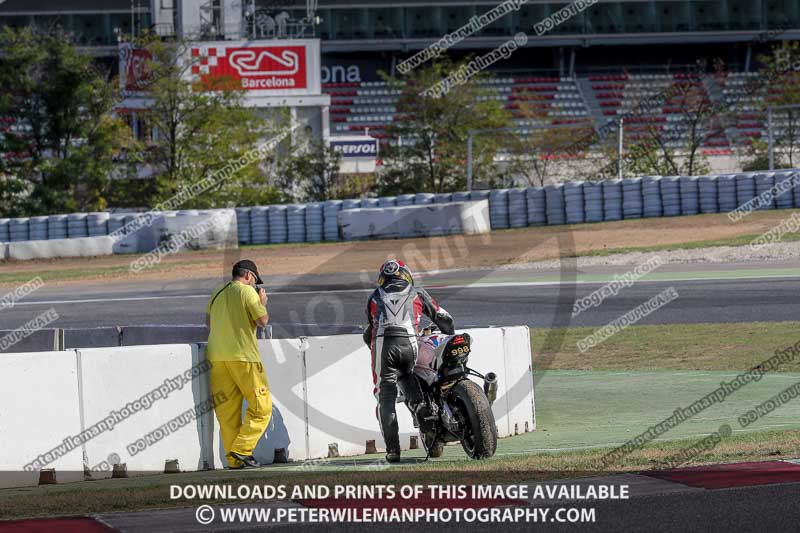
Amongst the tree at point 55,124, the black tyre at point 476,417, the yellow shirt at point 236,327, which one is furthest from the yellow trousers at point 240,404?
the tree at point 55,124

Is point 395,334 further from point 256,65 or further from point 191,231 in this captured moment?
point 256,65

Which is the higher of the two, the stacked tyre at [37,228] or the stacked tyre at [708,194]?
the stacked tyre at [708,194]

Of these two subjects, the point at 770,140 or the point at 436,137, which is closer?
the point at 770,140

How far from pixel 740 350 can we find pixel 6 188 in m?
29.8

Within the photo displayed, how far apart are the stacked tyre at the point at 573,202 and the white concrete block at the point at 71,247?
13154 mm

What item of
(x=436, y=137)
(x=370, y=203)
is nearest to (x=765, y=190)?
(x=370, y=203)

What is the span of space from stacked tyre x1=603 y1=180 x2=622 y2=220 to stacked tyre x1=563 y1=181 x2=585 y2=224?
26.2 inches

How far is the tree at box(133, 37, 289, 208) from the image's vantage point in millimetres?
38125

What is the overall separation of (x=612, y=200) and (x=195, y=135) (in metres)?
15.0

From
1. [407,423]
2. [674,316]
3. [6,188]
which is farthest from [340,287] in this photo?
[6,188]

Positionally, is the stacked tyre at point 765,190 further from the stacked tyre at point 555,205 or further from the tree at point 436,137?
the tree at point 436,137

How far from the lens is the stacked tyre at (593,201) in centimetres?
3164

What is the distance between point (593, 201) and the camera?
31.7m
